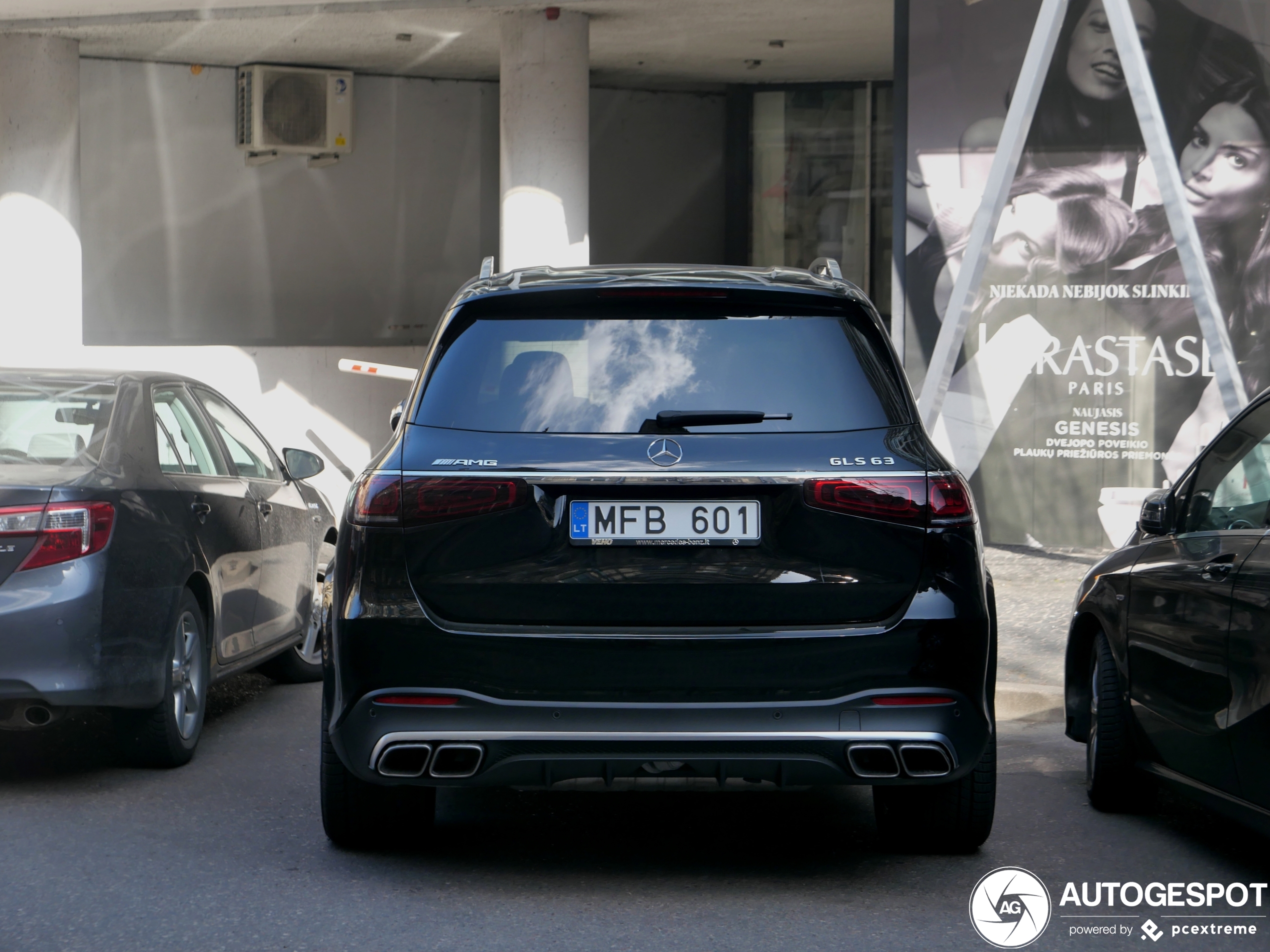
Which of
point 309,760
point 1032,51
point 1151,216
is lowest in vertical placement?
point 309,760

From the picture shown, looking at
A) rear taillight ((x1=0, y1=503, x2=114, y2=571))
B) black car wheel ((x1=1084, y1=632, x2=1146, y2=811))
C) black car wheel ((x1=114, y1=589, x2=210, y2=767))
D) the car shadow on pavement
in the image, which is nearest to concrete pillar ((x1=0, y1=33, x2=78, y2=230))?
the car shadow on pavement

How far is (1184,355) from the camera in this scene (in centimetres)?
1107

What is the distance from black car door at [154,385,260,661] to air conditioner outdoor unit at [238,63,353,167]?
32.9 ft

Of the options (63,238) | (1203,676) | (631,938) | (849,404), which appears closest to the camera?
(631,938)

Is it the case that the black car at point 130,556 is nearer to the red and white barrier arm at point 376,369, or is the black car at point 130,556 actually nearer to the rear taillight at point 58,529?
the rear taillight at point 58,529

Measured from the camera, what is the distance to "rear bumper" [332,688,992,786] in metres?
3.93

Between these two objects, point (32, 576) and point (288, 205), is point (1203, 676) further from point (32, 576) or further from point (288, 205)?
point (288, 205)

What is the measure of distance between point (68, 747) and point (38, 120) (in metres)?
8.93

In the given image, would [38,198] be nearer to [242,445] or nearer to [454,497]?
[242,445]

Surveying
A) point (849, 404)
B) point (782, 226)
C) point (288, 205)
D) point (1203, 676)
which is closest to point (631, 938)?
point (849, 404)

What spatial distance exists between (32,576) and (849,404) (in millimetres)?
2925

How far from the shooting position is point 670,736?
3918 mm

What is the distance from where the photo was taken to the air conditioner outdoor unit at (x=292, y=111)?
16047 millimetres
